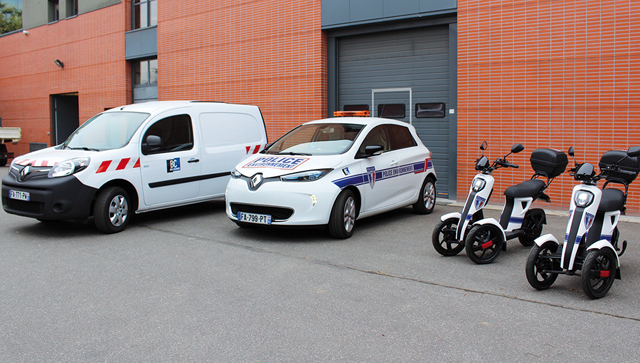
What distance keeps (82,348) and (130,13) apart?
16757 millimetres

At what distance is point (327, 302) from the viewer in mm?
4547

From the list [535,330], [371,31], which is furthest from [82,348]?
[371,31]

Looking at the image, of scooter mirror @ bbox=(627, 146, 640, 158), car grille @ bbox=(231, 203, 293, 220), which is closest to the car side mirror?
car grille @ bbox=(231, 203, 293, 220)

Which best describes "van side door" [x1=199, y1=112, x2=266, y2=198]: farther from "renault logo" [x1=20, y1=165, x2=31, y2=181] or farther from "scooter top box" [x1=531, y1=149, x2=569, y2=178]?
"scooter top box" [x1=531, y1=149, x2=569, y2=178]

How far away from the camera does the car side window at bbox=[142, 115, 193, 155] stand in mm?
8125

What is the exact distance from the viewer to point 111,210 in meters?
7.56

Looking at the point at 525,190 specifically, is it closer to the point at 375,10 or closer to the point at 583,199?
the point at 583,199

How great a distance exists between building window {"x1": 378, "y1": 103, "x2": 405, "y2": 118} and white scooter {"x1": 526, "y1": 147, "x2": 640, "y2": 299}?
7030mm

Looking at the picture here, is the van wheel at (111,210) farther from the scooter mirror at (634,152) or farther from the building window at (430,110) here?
the building window at (430,110)

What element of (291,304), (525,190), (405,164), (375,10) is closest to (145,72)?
(375,10)

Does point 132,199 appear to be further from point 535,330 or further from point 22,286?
point 535,330

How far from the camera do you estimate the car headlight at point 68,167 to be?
23.5 ft

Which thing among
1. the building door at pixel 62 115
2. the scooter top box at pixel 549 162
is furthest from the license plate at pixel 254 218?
the building door at pixel 62 115

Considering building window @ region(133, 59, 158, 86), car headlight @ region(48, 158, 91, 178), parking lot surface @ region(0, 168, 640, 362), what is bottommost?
parking lot surface @ region(0, 168, 640, 362)
